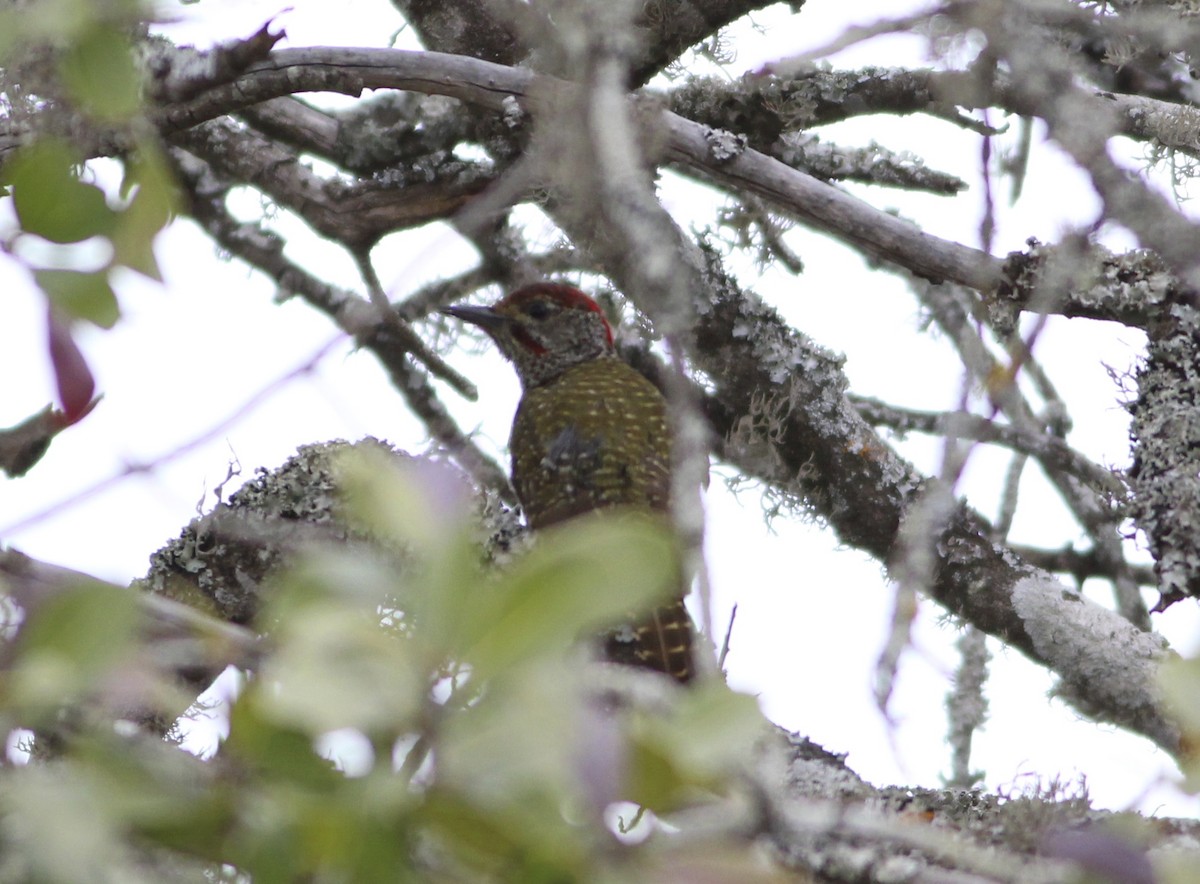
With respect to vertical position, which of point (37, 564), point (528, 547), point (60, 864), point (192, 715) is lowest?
point (60, 864)

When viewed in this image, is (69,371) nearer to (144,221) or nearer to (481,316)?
(144,221)

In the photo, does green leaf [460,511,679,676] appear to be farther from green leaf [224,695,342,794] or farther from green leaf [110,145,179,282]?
green leaf [110,145,179,282]

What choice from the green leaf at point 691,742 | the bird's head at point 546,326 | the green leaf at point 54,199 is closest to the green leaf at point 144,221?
the green leaf at point 54,199

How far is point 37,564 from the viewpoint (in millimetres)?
1182

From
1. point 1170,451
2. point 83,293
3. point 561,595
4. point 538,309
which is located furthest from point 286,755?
point 538,309

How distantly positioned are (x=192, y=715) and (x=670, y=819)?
180cm

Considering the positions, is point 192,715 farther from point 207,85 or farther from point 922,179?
point 922,179

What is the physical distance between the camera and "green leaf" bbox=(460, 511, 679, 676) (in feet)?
2.49

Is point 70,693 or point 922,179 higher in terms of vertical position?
point 922,179

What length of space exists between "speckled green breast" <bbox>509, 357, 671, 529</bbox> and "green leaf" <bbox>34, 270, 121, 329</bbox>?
261 centimetres

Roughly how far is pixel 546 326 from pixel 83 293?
342 centimetres

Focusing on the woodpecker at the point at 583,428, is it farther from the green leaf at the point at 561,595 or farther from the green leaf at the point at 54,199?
the green leaf at the point at 561,595

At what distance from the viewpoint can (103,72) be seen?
1046 millimetres

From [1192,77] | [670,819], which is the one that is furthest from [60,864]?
[1192,77]
